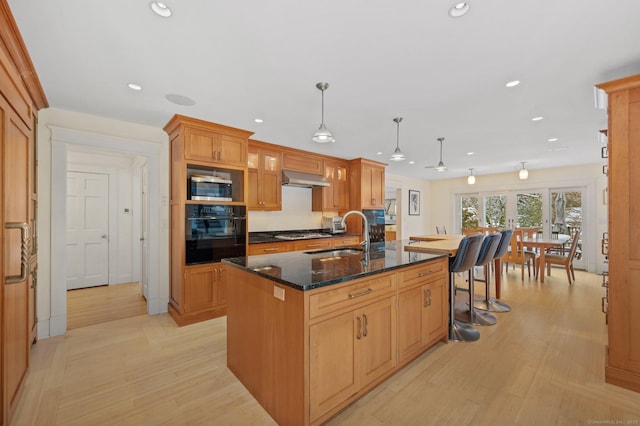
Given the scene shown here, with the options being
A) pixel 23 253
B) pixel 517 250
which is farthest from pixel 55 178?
pixel 517 250

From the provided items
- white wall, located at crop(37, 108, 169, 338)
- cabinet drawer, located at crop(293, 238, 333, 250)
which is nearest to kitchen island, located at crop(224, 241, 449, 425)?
cabinet drawer, located at crop(293, 238, 333, 250)

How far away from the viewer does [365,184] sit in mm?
5730

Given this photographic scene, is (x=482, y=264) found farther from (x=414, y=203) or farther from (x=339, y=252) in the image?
(x=414, y=203)

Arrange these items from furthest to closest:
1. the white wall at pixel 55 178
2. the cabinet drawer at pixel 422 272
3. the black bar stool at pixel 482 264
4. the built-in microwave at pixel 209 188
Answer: the built-in microwave at pixel 209 188 → the black bar stool at pixel 482 264 → the white wall at pixel 55 178 → the cabinet drawer at pixel 422 272

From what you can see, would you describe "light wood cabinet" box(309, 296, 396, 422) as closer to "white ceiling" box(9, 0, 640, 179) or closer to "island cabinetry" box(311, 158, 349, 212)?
"white ceiling" box(9, 0, 640, 179)

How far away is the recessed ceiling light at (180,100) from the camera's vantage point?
109 inches

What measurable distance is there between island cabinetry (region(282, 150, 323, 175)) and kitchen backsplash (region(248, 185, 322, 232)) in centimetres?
47

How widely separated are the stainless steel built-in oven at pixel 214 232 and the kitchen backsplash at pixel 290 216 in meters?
0.98

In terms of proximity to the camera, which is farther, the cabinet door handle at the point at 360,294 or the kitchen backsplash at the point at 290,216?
the kitchen backsplash at the point at 290,216

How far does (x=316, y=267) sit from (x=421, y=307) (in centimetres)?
104

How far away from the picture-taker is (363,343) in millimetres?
1837

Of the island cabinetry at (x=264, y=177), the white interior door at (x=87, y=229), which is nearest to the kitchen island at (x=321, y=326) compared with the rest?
the island cabinetry at (x=264, y=177)

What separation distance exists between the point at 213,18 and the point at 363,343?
87.4 inches

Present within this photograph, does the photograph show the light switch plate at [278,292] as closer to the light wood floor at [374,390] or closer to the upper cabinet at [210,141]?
the light wood floor at [374,390]
